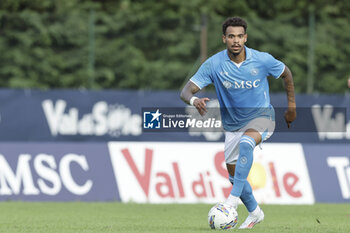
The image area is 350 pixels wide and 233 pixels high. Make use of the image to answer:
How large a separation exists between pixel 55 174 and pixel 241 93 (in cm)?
603

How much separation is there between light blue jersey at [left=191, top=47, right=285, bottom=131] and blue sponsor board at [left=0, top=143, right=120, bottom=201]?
551 centimetres

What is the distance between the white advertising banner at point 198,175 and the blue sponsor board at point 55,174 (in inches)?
9.4

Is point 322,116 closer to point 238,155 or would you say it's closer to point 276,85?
point 276,85

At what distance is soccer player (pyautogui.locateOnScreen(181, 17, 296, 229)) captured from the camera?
9234 millimetres

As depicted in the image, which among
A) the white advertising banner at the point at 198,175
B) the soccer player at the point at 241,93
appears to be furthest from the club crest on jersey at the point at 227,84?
the white advertising banner at the point at 198,175

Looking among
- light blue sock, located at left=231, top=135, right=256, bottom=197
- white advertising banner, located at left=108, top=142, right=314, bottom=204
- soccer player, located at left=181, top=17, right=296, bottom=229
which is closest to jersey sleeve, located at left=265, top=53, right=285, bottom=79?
soccer player, located at left=181, top=17, right=296, bottom=229

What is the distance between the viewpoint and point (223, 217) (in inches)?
354

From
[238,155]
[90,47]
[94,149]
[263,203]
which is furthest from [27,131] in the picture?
[238,155]

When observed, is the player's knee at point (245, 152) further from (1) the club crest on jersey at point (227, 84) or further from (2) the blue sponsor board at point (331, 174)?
(2) the blue sponsor board at point (331, 174)

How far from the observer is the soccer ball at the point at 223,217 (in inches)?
354

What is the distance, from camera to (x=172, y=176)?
14.7 metres

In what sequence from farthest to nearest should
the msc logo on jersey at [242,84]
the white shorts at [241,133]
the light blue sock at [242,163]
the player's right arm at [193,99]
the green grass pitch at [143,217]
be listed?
the green grass pitch at [143,217] → the white shorts at [241,133] → the msc logo on jersey at [242,84] → the light blue sock at [242,163] → the player's right arm at [193,99]

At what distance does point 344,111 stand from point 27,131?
768cm

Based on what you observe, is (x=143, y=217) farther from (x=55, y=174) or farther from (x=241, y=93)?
(x=55, y=174)
